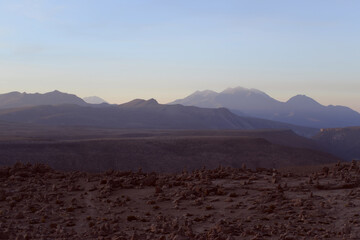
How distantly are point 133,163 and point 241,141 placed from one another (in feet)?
41.7

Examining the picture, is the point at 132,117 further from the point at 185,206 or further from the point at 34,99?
the point at 185,206

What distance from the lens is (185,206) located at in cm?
855

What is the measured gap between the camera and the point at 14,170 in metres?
12.0

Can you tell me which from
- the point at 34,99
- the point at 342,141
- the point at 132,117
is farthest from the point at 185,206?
the point at 34,99

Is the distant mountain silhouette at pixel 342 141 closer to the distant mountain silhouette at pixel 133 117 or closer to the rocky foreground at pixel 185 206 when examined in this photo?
the distant mountain silhouette at pixel 133 117

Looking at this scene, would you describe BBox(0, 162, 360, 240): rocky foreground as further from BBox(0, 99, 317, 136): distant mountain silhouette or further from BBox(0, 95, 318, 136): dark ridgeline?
BBox(0, 99, 317, 136): distant mountain silhouette

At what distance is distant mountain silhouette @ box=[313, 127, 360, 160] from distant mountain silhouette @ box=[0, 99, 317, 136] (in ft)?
104

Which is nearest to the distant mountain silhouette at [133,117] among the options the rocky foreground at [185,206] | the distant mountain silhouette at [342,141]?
the distant mountain silhouette at [342,141]

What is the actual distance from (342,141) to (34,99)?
363ft

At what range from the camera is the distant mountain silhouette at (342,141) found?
210ft

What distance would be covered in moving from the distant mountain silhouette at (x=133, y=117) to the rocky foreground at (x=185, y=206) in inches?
2880

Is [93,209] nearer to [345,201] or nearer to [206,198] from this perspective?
[206,198]

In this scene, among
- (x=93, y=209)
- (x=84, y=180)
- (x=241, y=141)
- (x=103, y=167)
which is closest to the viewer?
(x=93, y=209)

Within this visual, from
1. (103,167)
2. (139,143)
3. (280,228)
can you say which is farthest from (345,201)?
(139,143)
